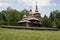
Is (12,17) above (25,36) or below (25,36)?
above

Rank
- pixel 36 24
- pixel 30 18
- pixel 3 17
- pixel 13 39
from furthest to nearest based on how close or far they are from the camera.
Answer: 1. pixel 3 17
2. pixel 30 18
3. pixel 36 24
4. pixel 13 39

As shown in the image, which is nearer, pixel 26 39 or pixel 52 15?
pixel 26 39

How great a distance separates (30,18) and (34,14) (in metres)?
6.28

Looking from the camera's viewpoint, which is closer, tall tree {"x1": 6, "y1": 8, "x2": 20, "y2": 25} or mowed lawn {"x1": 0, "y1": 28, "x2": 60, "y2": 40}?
mowed lawn {"x1": 0, "y1": 28, "x2": 60, "y2": 40}

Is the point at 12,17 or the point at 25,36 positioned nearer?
the point at 25,36

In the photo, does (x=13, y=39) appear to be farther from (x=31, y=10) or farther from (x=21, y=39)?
(x=31, y=10)

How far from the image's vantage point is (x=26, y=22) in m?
46.6

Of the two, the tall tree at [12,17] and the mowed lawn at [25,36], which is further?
the tall tree at [12,17]

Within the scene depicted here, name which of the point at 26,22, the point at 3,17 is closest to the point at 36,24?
the point at 26,22

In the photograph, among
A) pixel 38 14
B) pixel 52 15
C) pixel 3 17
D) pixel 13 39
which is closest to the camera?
pixel 13 39

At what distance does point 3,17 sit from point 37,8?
70.0 feet

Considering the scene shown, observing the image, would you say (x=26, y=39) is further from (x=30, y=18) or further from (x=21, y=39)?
(x=30, y=18)

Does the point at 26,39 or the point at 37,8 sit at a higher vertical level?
the point at 37,8

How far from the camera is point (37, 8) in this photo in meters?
56.4
